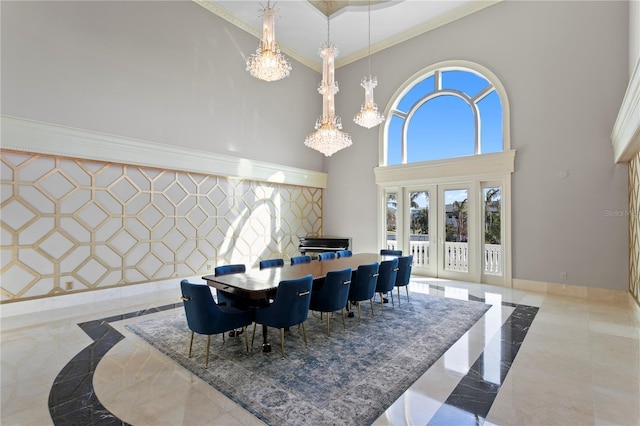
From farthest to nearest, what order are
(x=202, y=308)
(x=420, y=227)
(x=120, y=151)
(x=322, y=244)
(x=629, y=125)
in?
(x=322, y=244)
(x=420, y=227)
(x=120, y=151)
(x=629, y=125)
(x=202, y=308)

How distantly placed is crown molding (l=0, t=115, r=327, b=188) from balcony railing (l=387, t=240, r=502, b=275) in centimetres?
400

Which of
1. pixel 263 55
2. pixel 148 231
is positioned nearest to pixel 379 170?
pixel 263 55

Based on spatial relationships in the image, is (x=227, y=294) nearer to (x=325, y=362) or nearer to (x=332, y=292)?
(x=332, y=292)

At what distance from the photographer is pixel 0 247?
4105mm

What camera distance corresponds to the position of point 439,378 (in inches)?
102

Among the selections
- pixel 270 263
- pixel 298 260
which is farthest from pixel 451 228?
pixel 270 263

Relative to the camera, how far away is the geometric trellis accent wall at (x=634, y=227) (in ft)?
13.8

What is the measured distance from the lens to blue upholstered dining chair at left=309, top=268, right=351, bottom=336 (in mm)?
3510

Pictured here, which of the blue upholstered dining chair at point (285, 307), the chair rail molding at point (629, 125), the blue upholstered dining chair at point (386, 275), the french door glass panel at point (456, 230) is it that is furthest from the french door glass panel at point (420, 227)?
the blue upholstered dining chair at point (285, 307)

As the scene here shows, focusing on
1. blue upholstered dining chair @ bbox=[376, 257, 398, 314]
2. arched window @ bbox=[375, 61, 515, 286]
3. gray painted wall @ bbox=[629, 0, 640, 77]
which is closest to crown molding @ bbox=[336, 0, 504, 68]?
arched window @ bbox=[375, 61, 515, 286]

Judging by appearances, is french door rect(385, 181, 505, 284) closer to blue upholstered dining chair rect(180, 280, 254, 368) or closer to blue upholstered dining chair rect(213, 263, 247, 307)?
blue upholstered dining chair rect(213, 263, 247, 307)

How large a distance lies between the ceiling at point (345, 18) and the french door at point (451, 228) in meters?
3.93

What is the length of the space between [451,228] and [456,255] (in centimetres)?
63

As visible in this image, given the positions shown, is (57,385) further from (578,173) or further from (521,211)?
(578,173)
